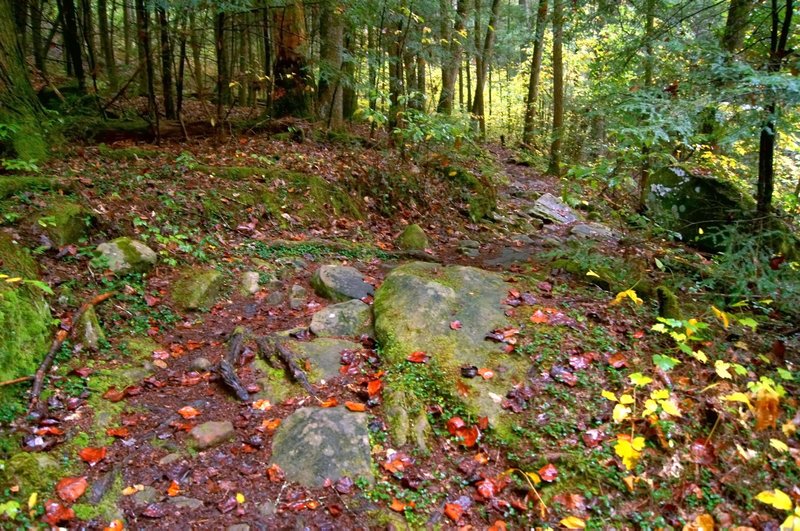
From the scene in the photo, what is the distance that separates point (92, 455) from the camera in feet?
10.3

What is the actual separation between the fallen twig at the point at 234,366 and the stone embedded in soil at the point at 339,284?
1292mm

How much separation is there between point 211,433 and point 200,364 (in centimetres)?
97

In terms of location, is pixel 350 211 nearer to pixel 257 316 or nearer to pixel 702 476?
pixel 257 316

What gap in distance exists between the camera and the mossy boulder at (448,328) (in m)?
3.90

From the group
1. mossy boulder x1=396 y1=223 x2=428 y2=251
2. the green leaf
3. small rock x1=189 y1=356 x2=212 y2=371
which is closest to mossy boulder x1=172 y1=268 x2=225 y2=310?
small rock x1=189 y1=356 x2=212 y2=371

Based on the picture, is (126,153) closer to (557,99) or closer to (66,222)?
(66,222)

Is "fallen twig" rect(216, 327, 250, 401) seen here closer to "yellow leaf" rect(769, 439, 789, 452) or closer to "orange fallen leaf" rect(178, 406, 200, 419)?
"orange fallen leaf" rect(178, 406, 200, 419)

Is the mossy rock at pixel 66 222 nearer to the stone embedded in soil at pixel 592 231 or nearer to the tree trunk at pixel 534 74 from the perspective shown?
the stone embedded in soil at pixel 592 231

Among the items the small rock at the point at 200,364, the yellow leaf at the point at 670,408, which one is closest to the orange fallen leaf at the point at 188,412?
the small rock at the point at 200,364

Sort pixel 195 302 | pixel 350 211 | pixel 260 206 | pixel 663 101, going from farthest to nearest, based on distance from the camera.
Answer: pixel 350 211, pixel 260 206, pixel 195 302, pixel 663 101

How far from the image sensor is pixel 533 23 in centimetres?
1543

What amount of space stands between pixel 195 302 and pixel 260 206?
242 centimetres

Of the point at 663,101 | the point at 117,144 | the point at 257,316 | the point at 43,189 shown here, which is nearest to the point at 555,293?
the point at 663,101

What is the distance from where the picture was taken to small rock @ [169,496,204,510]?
2.96 meters
